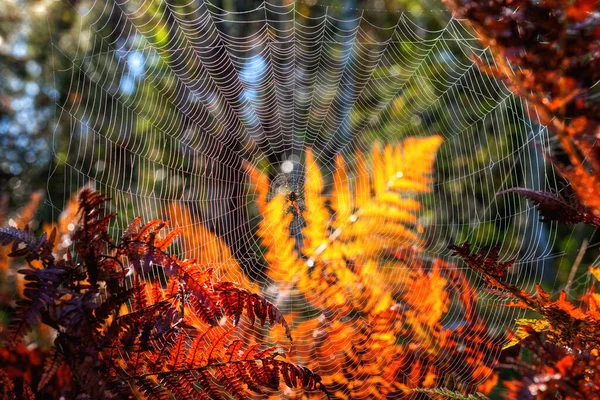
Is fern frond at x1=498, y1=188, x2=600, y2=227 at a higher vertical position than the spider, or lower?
lower

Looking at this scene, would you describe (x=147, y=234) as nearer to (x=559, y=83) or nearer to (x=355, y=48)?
(x=559, y=83)

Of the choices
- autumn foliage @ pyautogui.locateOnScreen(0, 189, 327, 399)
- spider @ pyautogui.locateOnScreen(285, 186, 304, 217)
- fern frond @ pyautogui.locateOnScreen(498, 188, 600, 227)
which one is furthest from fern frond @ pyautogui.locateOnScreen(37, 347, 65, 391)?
spider @ pyautogui.locateOnScreen(285, 186, 304, 217)

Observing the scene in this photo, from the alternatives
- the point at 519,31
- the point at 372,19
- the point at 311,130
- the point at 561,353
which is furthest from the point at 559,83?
the point at 372,19

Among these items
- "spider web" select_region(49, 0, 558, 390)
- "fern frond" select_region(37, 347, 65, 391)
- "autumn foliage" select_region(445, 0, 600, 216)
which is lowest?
"fern frond" select_region(37, 347, 65, 391)

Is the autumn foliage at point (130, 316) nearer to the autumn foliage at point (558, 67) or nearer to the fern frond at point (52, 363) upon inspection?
the fern frond at point (52, 363)

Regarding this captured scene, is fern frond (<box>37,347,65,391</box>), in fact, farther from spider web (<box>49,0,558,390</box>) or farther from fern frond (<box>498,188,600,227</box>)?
spider web (<box>49,0,558,390</box>)

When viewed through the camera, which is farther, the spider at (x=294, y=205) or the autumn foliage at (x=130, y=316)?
the spider at (x=294, y=205)

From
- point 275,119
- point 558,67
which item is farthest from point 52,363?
point 275,119

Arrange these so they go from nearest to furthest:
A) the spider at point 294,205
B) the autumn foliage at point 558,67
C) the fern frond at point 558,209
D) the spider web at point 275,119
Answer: the autumn foliage at point 558,67
the fern frond at point 558,209
the spider at point 294,205
the spider web at point 275,119

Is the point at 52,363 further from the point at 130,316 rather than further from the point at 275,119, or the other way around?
the point at 275,119

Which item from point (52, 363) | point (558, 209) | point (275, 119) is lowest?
point (52, 363)

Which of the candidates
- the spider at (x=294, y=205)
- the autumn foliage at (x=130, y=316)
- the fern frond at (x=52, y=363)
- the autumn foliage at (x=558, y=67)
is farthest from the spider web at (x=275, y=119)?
the autumn foliage at (x=558, y=67)
